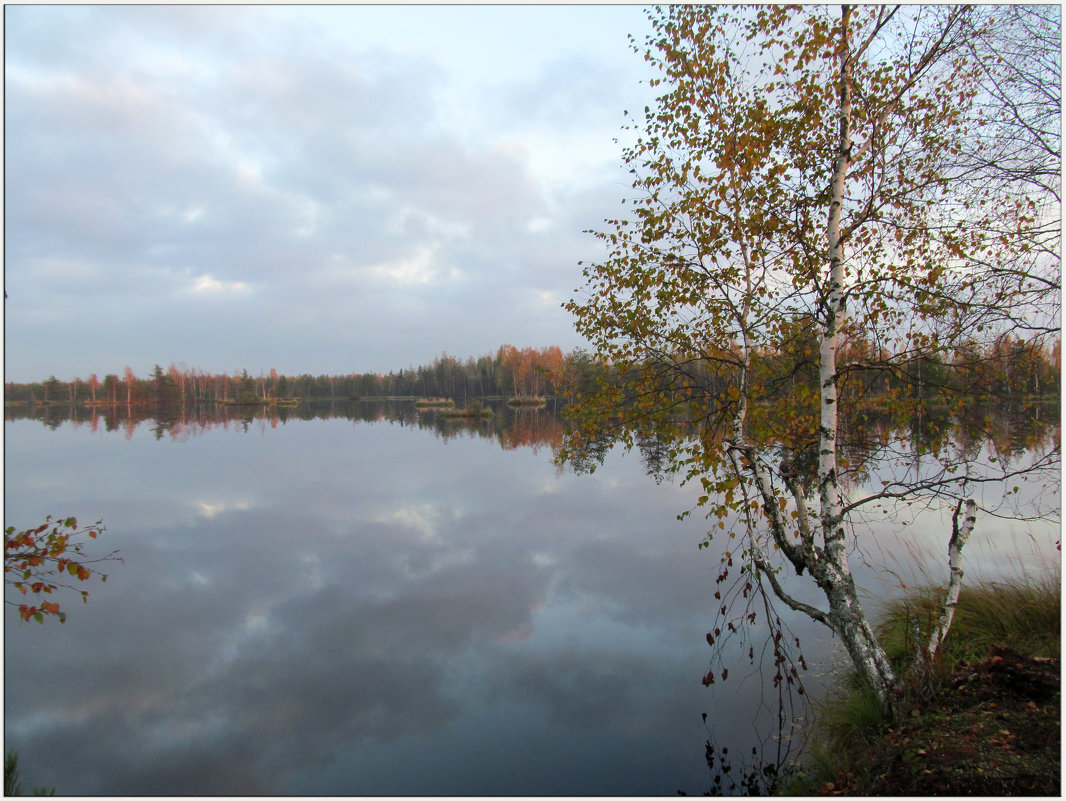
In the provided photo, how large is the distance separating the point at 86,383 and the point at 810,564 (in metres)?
87.4

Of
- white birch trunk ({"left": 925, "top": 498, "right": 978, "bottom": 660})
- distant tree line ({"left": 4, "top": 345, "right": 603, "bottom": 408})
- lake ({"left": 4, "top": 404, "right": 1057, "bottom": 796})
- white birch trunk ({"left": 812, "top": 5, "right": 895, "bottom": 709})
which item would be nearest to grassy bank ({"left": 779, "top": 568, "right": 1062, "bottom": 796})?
white birch trunk ({"left": 925, "top": 498, "right": 978, "bottom": 660})

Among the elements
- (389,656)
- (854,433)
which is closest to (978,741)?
(854,433)

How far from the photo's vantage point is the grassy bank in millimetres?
3611

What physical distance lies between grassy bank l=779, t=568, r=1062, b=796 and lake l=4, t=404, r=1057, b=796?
1.23m

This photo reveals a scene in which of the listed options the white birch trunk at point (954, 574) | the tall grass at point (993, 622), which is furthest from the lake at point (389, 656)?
the white birch trunk at point (954, 574)

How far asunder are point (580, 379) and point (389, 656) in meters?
7.69

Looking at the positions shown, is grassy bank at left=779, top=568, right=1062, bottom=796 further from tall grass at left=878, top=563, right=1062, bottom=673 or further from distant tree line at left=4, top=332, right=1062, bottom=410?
distant tree line at left=4, top=332, right=1062, bottom=410

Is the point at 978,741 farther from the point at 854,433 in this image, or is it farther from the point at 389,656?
the point at 389,656

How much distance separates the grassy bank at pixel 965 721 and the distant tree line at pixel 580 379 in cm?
228

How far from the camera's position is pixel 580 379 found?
13703mm

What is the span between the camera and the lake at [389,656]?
5812mm

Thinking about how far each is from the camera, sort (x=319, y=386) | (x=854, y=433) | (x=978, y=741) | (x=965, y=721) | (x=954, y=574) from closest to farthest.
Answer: (x=978, y=741)
(x=965, y=721)
(x=954, y=574)
(x=854, y=433)
(x=319, y=386)

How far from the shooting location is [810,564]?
527 cm

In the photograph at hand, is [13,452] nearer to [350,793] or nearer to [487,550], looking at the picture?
[487,550]
